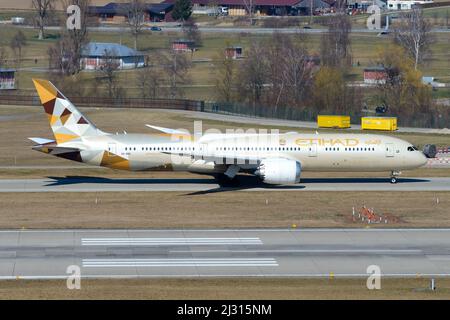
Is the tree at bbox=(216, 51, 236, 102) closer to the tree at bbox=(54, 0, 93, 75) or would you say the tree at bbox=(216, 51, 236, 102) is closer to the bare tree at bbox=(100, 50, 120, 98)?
the bare tree at bbox=(100, 50, 120, 98)

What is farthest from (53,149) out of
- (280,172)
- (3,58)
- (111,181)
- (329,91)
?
(3,58)

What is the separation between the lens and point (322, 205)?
210 feet

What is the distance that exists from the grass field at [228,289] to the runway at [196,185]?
26.3 metres

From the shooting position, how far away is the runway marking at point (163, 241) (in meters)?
52.1

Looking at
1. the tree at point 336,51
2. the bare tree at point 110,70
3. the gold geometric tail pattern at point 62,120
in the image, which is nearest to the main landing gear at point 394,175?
the gold geometric tail pattern at point 62,120

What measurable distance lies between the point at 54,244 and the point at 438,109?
99.1 m

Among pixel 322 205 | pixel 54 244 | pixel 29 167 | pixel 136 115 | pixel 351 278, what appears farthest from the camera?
pixel 136 115

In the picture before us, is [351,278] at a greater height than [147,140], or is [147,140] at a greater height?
[147,140]

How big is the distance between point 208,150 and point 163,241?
18.1m

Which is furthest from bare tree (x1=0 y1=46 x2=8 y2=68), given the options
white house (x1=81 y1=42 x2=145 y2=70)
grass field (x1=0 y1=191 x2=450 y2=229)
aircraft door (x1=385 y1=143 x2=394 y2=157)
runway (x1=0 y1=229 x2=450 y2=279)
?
runway (x1=0 y1=229 x2=450 y2=279)

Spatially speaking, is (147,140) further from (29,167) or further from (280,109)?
(280,109)

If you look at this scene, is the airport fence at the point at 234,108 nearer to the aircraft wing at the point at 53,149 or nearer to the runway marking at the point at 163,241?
the aircraft wing at the point at 53,149
